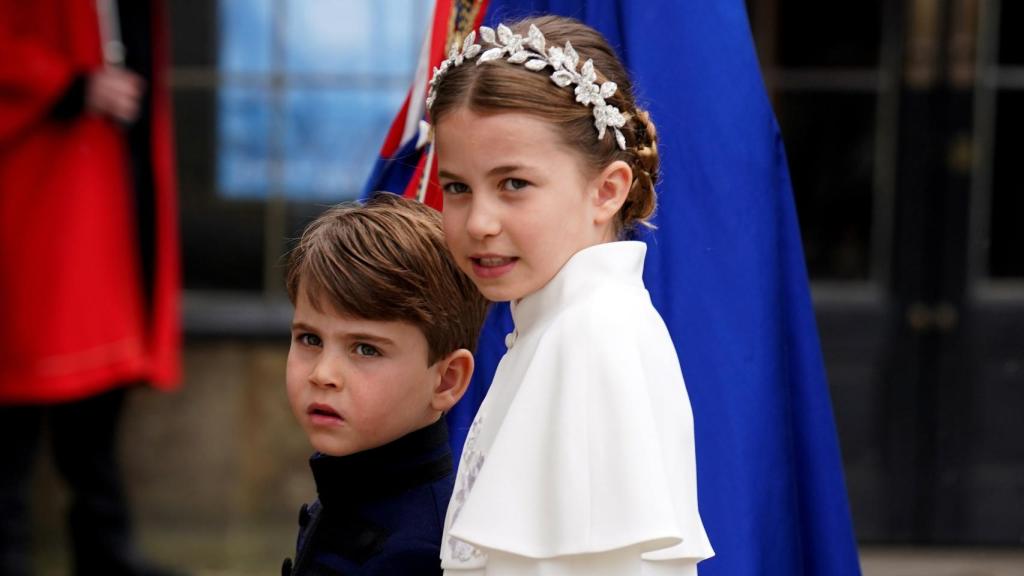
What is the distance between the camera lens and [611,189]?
5.13 ft

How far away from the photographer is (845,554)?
1979mm

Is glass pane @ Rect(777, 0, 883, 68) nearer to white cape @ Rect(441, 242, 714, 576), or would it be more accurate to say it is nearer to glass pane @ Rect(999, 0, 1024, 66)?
glass pane @ Rect(999, 0, 1024, 66)

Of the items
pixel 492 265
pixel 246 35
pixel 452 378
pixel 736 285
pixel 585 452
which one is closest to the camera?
pixel 585 452

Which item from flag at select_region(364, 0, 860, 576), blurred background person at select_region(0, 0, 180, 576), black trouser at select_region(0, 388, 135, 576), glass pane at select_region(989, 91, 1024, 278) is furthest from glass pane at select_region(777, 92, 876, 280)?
flag at select_region(364, 0, 860, 576)

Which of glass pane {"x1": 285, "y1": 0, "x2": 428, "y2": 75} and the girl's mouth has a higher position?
glass pane {"x1": 285, "y1": 0, "x2": 428, "y2": 75}

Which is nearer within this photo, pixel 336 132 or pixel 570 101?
pixel 570 101

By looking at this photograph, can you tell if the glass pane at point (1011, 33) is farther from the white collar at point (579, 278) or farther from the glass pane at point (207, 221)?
the white collar at point (579, 278)

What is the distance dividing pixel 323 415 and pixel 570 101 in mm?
458

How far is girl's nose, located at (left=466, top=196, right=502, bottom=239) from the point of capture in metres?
1.49

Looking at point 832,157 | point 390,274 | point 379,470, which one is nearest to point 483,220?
point 390,274

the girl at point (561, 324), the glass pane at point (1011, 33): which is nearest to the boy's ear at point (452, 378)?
the girl at point (561, 324)

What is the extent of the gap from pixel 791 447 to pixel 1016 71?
2.86 metres

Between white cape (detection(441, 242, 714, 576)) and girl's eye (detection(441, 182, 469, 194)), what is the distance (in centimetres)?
13

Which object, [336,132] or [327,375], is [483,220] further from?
[336,132]
